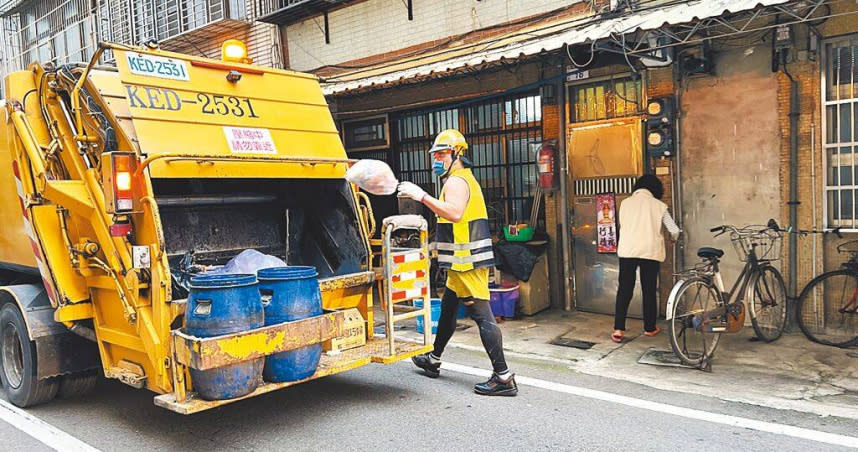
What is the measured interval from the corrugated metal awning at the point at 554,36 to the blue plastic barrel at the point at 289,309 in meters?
3.49

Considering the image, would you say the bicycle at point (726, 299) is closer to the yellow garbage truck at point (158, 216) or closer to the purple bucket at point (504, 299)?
→ the purple bucket at point (504, 299)

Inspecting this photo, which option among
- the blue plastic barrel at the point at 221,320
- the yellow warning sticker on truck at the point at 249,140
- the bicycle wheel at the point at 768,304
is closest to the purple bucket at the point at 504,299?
the bicycle wheel at the point at 768,304

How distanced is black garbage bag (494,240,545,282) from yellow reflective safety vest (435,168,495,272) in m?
2.88

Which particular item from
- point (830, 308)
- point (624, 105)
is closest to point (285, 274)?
point (624, 105)

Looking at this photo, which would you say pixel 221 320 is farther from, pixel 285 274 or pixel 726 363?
pixel 726 363

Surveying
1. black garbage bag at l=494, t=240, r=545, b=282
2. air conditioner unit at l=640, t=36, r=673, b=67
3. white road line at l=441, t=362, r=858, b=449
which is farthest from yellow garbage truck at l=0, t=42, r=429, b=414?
air conditioner unit at l=640, t=36, r=673, b=67

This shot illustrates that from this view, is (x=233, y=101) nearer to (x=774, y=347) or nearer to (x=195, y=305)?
(x=195, y=305)

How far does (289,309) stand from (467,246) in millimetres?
1525

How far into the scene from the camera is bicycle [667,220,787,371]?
18.8 feet

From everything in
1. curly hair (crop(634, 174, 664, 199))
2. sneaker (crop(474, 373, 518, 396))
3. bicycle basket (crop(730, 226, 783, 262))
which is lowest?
sneaker (crop(474, 373, 518, 396))

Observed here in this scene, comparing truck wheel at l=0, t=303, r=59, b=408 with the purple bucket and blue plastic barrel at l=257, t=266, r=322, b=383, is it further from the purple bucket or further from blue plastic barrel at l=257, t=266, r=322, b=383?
the purple bucket

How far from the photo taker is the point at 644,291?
22.5ft

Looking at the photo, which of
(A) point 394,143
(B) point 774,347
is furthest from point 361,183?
(A) point 394,143

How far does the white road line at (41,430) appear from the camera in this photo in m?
4.30
